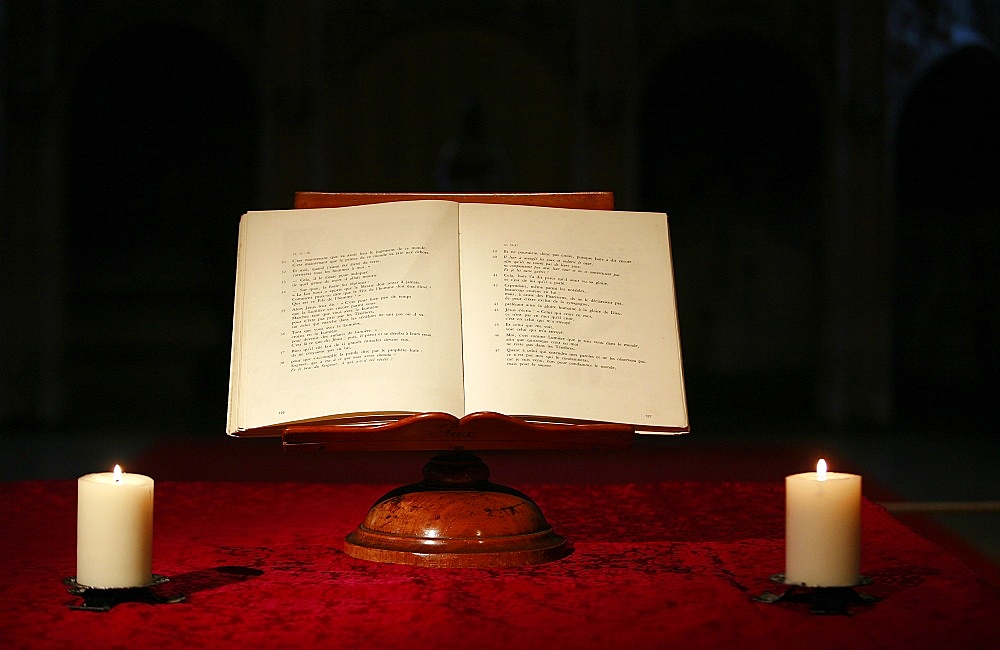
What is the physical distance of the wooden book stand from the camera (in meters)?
1.66

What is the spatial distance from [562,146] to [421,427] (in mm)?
6986

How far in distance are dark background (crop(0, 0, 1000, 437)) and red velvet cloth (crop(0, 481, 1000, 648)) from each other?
5.44m

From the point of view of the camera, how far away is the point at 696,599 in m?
1.52

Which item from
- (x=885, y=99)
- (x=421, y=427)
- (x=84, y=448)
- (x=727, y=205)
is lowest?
(x=84, y=448)

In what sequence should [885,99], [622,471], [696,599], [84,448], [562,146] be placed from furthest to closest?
[562,146] → [885,99] → [84,448] → [622,471] → [696,599]

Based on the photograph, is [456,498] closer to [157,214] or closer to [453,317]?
[453,317]

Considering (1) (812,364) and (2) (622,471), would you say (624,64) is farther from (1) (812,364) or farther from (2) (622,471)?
(2) (622,471)

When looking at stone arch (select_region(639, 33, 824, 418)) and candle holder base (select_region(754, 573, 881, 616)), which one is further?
stone arch (select_region(639, 33, 824, 418))

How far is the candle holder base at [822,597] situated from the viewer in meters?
1.45

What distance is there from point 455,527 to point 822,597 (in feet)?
1.76

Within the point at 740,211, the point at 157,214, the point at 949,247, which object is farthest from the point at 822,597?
the point at 949,247

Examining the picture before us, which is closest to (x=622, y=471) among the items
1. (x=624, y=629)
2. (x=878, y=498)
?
(x=878, y=498)

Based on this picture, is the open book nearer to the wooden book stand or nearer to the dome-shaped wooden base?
the wooden book stand

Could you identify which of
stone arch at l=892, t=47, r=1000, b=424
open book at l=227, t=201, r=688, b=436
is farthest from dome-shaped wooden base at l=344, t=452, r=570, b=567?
stone arch at l=892, t=47, r=1000, b=424
